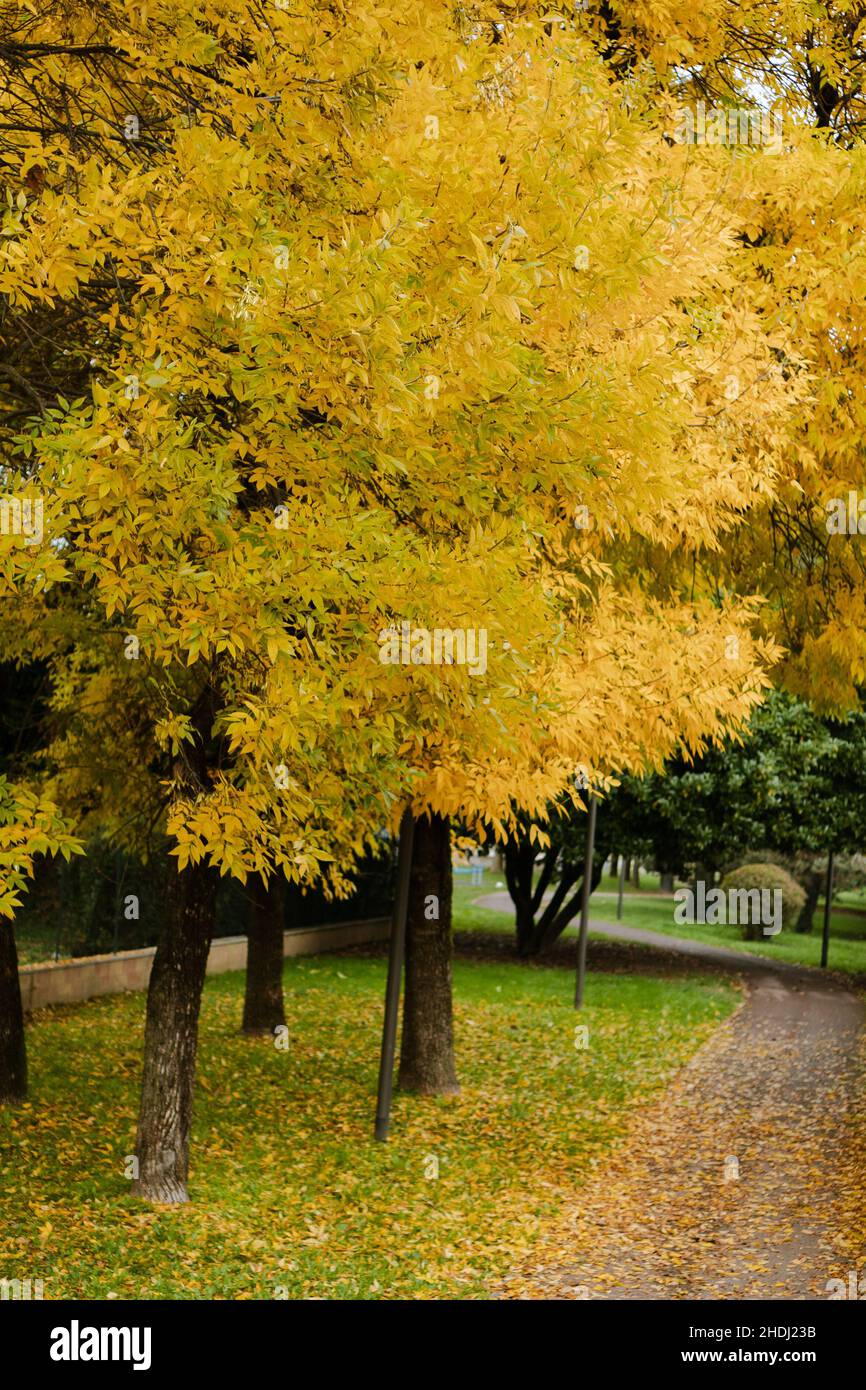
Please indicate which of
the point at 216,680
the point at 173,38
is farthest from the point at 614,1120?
the point at 173,38

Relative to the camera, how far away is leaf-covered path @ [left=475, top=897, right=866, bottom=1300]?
7.74m

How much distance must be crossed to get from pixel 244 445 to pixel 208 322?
553 mm

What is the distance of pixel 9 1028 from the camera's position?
422 inches

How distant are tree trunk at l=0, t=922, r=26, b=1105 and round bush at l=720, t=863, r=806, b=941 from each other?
80.7 ft

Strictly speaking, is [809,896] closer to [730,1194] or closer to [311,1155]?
[730,1194]

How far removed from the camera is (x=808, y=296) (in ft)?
30.1

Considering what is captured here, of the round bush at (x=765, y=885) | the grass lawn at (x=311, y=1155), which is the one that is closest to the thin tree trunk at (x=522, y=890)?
the grass lawn at (x=311, y=1155)

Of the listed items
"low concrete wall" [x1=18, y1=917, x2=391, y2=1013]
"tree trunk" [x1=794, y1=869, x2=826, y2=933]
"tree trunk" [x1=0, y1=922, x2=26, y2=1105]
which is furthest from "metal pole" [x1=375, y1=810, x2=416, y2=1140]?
"tree trunk" [x1=794, y1=869, x2=826, y2=933]

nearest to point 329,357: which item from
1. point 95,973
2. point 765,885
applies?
point 95,973

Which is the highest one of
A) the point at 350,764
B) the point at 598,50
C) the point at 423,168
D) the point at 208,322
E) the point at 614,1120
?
the point at 598,50

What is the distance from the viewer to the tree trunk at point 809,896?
41.7m

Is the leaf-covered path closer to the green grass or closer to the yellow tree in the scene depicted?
the yellow tree

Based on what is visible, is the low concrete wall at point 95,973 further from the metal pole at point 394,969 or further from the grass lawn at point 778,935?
the grass lawn at point 778,935
